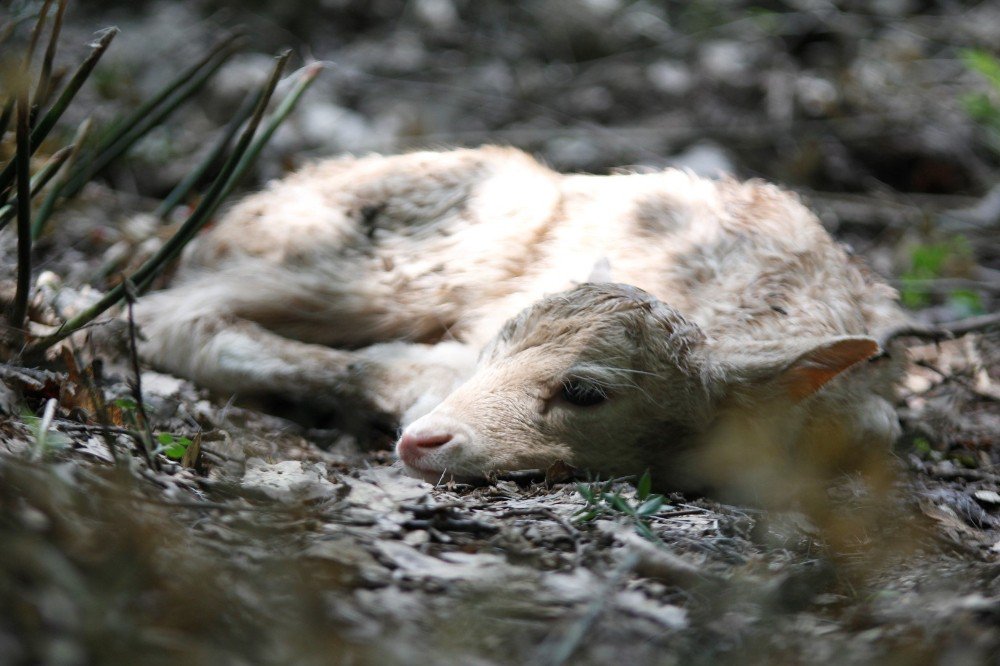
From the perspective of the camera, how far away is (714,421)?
3910 mm

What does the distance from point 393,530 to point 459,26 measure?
8.48 metres

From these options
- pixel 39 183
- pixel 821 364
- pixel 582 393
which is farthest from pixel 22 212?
pixel 821 364

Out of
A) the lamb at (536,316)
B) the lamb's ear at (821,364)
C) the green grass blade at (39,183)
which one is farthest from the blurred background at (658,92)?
the green grass blade at (39,183)

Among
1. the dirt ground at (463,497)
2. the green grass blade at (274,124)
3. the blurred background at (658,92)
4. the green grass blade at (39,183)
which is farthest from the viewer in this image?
the blurred background at (658,92)

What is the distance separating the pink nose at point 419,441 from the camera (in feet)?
11.3

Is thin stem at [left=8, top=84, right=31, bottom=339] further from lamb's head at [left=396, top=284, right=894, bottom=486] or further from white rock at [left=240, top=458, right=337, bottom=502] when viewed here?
lamb's head at [left=396, top=284, right=894, bottom=486]

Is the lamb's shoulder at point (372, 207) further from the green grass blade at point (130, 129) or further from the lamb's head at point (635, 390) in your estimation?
the lamb's head at point (635, 390)

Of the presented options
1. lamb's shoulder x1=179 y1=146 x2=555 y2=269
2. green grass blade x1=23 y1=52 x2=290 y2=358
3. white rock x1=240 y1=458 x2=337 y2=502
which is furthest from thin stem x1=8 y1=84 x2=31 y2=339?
lamb's shoulder x1=179 y1=146 x2=555 y2=269

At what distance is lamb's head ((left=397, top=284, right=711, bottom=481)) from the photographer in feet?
12.0

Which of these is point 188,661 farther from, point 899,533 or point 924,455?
point 924,455

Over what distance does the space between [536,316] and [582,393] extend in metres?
0.43

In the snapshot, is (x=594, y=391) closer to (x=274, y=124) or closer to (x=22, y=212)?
(x=274, y=124)

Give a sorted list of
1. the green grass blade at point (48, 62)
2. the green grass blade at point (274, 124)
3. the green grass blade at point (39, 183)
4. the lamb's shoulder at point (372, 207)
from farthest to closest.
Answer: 1. the lamb's shoulder at point (372, 207)
2. the green grass blade at point (274, 124)
3. the green grass blade at point (39, 183)
4. the green grass blade at point (48, 62)

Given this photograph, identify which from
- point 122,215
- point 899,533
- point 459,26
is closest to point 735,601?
point 899,533
